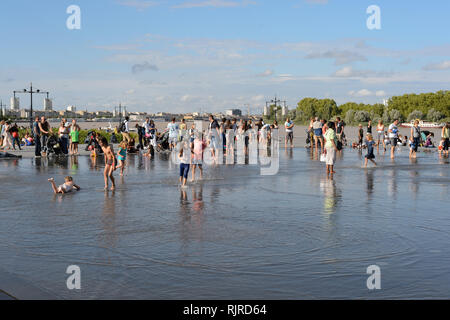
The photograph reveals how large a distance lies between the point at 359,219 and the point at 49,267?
5.54 m

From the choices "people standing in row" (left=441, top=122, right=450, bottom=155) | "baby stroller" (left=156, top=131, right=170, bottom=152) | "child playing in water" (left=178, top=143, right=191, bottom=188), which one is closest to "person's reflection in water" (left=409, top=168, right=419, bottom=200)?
"child playing in water" (left=178, top=143, right=191, bottom=188)

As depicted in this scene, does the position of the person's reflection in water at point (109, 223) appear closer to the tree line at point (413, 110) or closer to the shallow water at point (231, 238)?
the shallow water at point (231, 238)

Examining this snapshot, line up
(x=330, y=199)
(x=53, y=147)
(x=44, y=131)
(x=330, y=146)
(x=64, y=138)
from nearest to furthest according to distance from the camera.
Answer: (x=330, y=199) → (x=330, y=146) → (x=44, y=131) → (x=53, y=147) → (x=64, y=138)

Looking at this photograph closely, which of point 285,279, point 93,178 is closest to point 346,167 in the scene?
point 93,178

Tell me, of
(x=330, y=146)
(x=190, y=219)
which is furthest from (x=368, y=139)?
(x=190, y=219)

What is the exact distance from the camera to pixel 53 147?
2681 cm

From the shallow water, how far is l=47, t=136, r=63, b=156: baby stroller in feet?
34.2

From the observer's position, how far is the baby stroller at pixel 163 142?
31219 mm

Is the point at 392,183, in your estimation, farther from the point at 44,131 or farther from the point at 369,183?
the point at 44,131

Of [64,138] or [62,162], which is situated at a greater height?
[64,138]

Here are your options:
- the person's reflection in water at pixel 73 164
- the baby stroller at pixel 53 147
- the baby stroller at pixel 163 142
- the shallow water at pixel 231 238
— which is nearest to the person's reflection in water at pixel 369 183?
the shallow water at pixel 231 238

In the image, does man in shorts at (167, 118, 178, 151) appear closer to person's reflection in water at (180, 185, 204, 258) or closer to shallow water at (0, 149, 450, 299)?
shallow water at (0, 149, 450, 299)

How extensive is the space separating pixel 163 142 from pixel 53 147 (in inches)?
251

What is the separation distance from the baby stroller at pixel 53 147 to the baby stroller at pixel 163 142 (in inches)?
228
